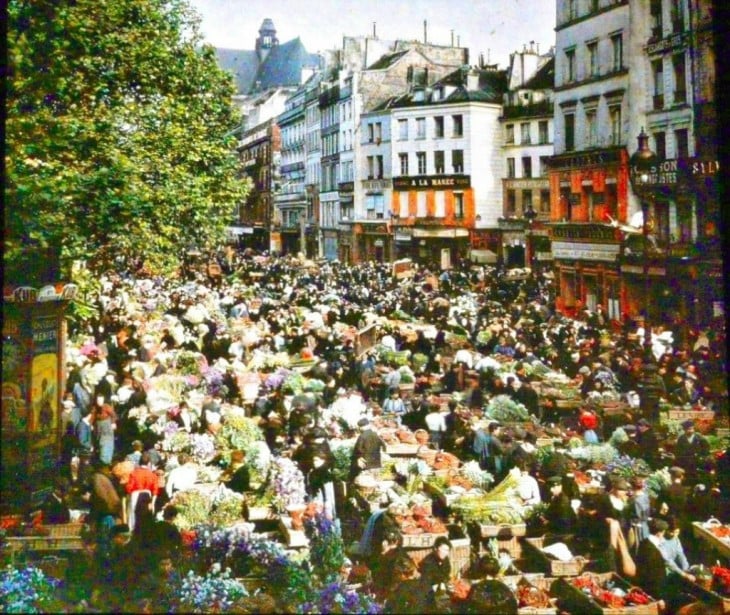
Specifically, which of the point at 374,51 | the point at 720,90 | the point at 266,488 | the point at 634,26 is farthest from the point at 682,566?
the point at 374,51

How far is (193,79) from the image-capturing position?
221 inches

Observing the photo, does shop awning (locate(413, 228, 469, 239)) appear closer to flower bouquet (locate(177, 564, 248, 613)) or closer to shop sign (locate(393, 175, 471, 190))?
shop sign (locate(393, 175, 471, 190))

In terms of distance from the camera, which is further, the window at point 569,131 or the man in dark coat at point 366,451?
the window at point 569,131

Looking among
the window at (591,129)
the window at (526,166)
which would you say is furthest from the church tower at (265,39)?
the window at (591,129)

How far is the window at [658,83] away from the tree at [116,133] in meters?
A: 2.80

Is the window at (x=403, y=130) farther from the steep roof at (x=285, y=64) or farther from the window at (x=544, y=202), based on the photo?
the window at (x=544, y=202)

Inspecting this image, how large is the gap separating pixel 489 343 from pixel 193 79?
267cm

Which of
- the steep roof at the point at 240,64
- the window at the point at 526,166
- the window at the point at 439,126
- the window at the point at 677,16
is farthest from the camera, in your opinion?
the window at the point at 439,126

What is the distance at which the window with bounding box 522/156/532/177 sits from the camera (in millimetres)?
5691

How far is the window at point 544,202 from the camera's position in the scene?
5.74 metres

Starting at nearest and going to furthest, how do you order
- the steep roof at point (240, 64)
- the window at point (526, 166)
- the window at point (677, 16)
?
the window at point (677, 16) → the steep roof at point (240, 64) → the window at point (526, 166)

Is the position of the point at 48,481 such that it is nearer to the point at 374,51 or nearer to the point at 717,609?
the point at 374,51

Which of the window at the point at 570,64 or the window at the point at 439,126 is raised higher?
the window at the point at 570,64

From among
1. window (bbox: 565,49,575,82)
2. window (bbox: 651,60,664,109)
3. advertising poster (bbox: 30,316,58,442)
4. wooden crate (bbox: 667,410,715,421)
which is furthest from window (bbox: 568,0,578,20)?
advertising poster (bbox: 30,316,58,442)
